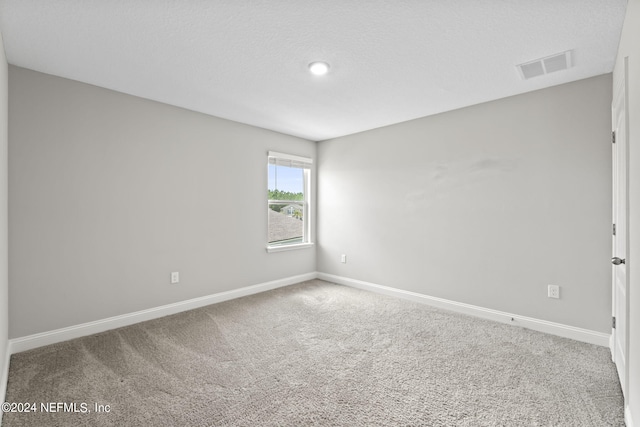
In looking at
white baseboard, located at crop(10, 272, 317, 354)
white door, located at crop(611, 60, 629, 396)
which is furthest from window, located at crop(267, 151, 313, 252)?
white door, located at crop(611, 60, 629, 396)

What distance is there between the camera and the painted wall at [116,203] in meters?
2.55

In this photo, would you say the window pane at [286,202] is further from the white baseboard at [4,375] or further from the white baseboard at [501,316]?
the white baseboard at [4,375]

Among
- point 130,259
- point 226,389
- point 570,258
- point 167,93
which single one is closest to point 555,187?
point 570,258

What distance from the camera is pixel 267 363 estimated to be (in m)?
2.39

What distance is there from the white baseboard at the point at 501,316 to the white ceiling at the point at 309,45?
2.28 meters

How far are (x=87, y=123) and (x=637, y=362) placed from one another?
4259 mm

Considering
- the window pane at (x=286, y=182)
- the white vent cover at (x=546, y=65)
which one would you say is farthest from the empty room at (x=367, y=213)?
the window pane at (x=286, y=182)

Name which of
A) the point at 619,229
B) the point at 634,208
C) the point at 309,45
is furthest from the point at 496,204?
the point at 309,45

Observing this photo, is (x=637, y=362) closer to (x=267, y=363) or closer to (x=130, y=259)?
(x=267, y=363)

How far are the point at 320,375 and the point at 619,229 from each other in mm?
2454

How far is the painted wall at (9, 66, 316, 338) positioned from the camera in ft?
8.37

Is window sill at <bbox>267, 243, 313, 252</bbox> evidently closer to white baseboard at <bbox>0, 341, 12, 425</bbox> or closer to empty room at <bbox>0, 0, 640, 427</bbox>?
empty room at <bbox>0, 0, 640, 427</bbox>

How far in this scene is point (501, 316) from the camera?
3213mm

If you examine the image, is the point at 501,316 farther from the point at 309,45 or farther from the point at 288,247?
the point at 309,45
